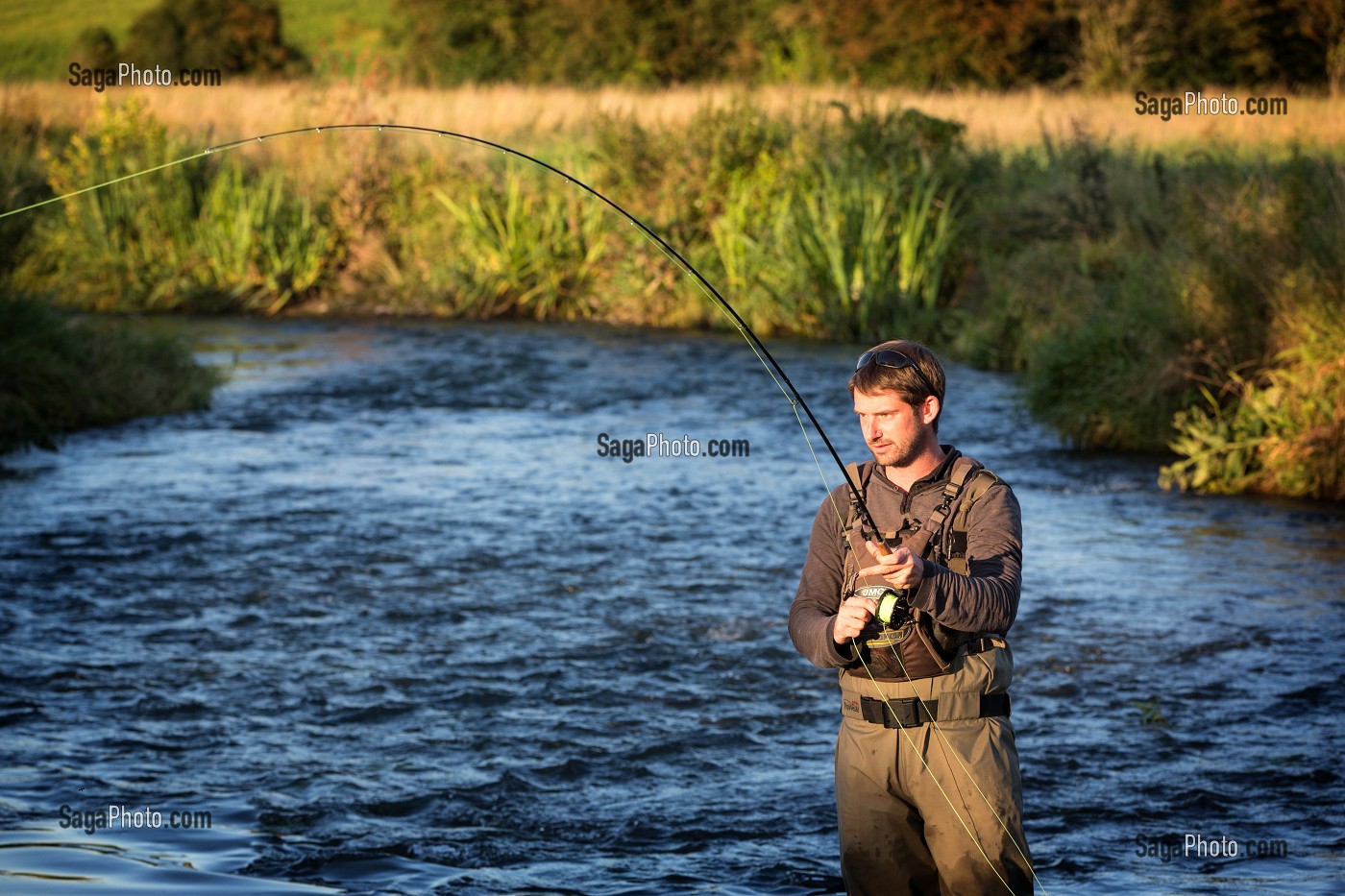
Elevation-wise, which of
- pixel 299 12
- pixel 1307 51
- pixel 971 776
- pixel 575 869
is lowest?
pixel 575 869

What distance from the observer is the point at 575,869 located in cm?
552

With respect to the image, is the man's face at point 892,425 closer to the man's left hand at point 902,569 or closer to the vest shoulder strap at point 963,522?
the vest shoulder strap at point 963,522

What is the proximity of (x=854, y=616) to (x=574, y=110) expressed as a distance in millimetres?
24279

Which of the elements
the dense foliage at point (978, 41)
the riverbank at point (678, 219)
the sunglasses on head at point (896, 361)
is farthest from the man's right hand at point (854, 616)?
the dense foliage at point (978, 41)

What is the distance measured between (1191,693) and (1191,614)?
1300 millimetres

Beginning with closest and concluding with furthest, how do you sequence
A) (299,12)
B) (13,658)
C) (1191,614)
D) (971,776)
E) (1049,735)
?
(971,776)
(1049,735)
(13,658)
(1191,614)
(299,12)

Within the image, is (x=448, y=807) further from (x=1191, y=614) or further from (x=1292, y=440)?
(x=1292, y=440)

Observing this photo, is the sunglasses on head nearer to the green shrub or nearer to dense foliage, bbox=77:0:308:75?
the green shrub

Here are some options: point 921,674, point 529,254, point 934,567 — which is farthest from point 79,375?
point 934,567

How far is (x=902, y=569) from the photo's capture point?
3355mm

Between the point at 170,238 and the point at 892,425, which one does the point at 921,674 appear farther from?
the point at 170,238

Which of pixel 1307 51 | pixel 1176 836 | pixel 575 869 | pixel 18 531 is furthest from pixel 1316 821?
pixel 1307 51

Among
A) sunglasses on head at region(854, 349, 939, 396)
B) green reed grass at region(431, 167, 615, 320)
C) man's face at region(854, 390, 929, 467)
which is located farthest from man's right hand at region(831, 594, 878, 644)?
green reed grass at region(431, 167, 615, 320)

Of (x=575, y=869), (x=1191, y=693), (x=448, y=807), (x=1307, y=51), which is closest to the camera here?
(x=575, y=869)
